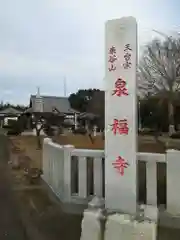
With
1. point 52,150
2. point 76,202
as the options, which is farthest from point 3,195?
point 76,202

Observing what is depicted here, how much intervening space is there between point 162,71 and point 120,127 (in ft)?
82.6

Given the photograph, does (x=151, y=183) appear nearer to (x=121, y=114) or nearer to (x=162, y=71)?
(x=121, y=114)

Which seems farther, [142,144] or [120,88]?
[142,144]

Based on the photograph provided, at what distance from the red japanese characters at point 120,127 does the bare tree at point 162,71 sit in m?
23.2

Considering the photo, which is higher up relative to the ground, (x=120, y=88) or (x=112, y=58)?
(x=112, y=58)

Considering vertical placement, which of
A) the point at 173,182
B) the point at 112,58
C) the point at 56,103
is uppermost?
the point at 56,103

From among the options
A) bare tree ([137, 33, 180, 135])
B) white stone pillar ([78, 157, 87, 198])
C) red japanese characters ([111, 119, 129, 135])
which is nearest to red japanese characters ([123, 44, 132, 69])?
red japanese characters ([111, 119, 129, 135])

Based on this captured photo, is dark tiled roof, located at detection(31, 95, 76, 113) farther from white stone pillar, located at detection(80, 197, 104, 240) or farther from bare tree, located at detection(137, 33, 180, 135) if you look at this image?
white stone pillar, located at detection(80, 197, 104, 240)

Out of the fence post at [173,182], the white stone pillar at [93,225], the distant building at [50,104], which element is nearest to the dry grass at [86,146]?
the fence post at [173,182]

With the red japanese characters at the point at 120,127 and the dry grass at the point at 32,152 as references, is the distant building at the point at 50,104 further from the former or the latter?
the red japanese characters at the point at 120,127

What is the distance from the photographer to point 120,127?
4633 millimetres

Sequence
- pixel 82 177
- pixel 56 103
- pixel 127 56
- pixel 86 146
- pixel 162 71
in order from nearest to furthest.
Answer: pixel 127 56
pixel 82 177
pixel 86 146
pixel 162 71
pixel 56 103

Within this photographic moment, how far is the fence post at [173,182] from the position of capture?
Result: 4.70 m

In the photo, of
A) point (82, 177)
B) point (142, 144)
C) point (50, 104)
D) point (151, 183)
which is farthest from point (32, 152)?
point (50, 104)
